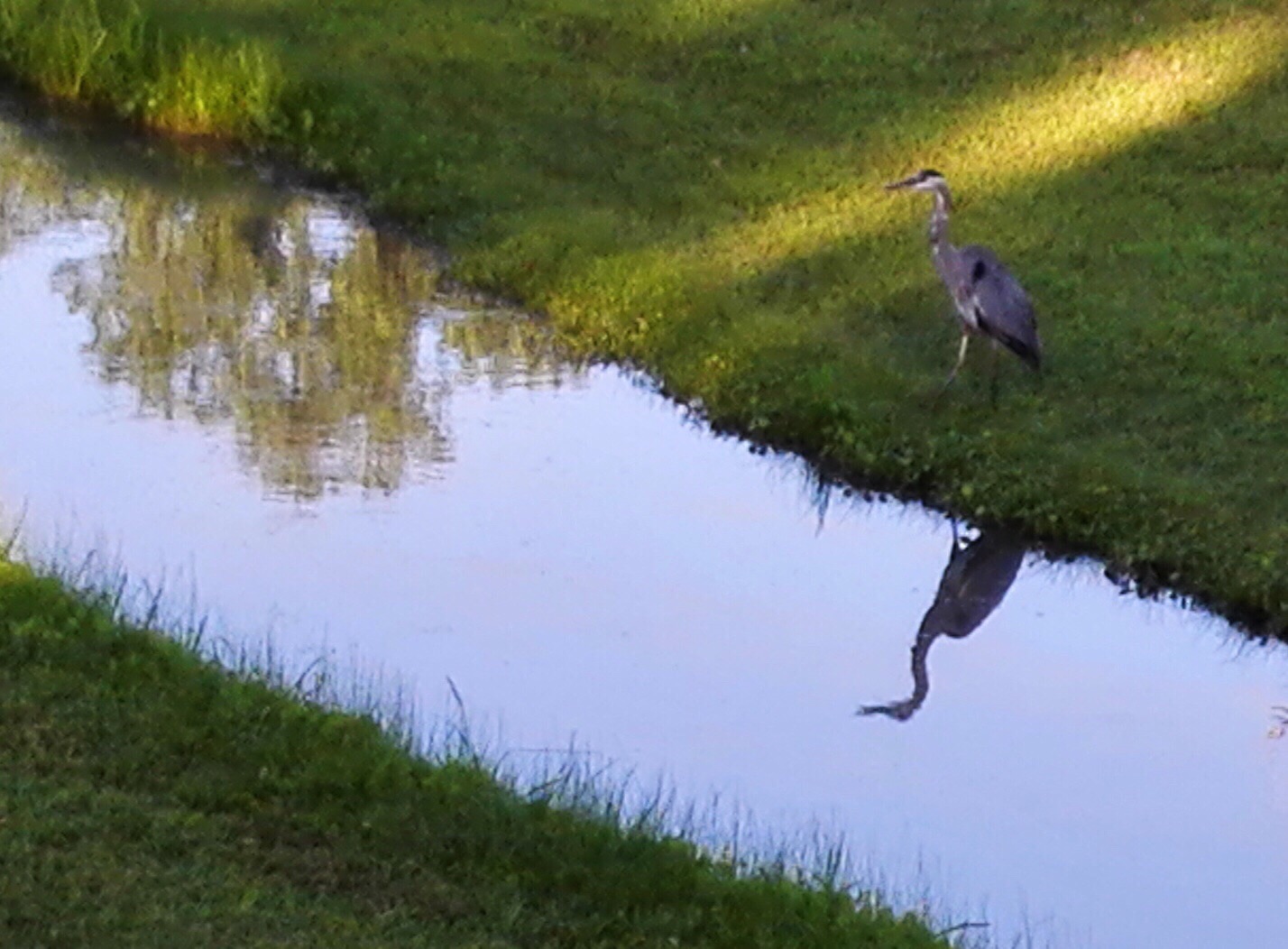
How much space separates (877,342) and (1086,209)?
2520mm

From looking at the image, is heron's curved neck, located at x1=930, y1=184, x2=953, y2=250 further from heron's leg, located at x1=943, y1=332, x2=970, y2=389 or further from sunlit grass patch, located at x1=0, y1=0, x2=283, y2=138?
sunlit grass patch, located at x1=0, y1=0, x2=283, y2=138

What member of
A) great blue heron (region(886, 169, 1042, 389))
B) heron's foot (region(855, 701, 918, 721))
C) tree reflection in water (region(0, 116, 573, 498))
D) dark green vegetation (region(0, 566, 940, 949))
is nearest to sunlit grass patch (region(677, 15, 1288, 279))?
tree reflection in water (region(0, 116, 573, 498))

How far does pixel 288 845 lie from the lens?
789 cm

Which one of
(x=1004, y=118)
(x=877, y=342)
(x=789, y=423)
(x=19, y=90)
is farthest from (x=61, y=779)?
(x=19, y=90)

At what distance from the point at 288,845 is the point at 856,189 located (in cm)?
980

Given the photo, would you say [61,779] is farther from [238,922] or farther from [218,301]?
[218,301]

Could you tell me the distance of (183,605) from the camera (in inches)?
435

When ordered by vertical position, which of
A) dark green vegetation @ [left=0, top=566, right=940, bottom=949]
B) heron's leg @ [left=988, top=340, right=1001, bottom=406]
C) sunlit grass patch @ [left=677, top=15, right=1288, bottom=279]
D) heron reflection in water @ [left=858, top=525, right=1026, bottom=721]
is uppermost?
sunlit grass patch @ [left=677, top=15, right=1288, bottom=279]

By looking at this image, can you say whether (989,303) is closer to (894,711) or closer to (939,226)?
(939,226)

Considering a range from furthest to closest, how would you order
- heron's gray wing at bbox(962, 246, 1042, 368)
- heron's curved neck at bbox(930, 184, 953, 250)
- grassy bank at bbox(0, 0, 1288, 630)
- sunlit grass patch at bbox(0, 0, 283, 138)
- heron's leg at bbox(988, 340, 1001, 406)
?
sunlit grass patch at bbox(0, 0, 283, 138) → heron's curved neck at bbox(930, 184, 953, 250) → heron's leg at bbox(988, 340, 1001, 406) → heron's gray wing at bbox(962, 246, 1042, 368) → grassy bank at bbox(0, 0, 1288, 630)

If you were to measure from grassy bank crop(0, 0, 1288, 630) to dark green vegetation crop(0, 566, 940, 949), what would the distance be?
4.37m

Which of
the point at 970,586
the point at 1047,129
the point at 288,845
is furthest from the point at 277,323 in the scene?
the point at 288,845

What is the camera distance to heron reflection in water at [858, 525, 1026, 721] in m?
11.6

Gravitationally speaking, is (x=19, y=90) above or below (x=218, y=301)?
above
